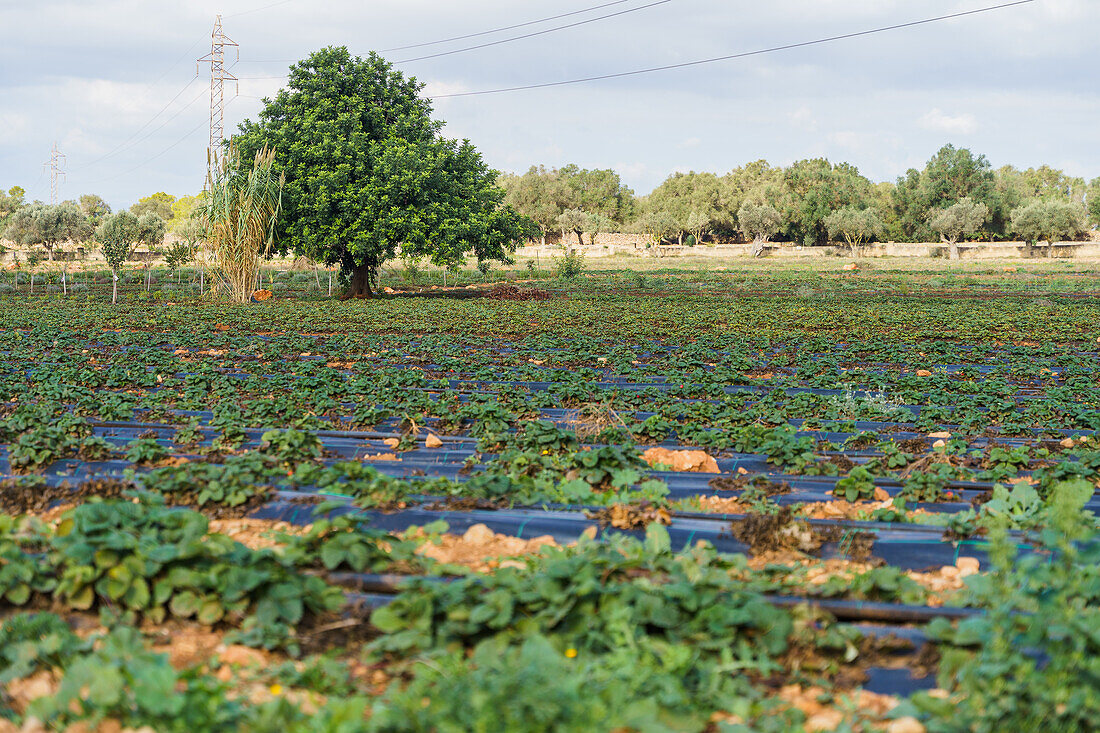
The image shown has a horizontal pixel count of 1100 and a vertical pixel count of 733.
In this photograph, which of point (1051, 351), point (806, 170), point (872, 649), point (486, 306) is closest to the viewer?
point (872, 649)

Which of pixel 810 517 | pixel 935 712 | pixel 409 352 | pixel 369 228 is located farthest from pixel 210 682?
pixel 369 228

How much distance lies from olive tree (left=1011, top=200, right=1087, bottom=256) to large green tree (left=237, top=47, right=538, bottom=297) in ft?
165

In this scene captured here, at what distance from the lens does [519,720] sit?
238cm

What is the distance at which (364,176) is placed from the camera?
26.5 meters

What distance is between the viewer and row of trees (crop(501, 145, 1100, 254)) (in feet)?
214

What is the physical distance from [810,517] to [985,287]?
3056cm

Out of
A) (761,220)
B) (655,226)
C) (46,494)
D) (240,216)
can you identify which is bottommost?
(46,494)

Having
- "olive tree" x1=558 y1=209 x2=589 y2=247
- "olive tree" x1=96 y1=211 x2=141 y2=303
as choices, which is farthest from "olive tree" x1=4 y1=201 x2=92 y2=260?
"olive tree" x1=558 y1=209 x2=589 y2=247

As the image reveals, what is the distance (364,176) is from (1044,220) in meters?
56.6

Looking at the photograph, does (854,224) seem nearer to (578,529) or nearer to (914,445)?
(914,445)

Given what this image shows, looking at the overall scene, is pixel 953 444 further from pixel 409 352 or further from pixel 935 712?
pixel 409 352

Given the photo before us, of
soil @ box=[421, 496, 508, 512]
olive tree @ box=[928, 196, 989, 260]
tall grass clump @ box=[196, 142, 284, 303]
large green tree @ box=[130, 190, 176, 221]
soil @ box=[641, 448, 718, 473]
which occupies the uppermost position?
large green tree @ box=[130, 190, 176, 221]

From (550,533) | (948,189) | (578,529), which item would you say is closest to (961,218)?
(948,189)

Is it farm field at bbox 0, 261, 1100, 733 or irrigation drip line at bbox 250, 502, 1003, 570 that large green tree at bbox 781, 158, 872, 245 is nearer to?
farm field at bbox 0, 261, 1100, 733
